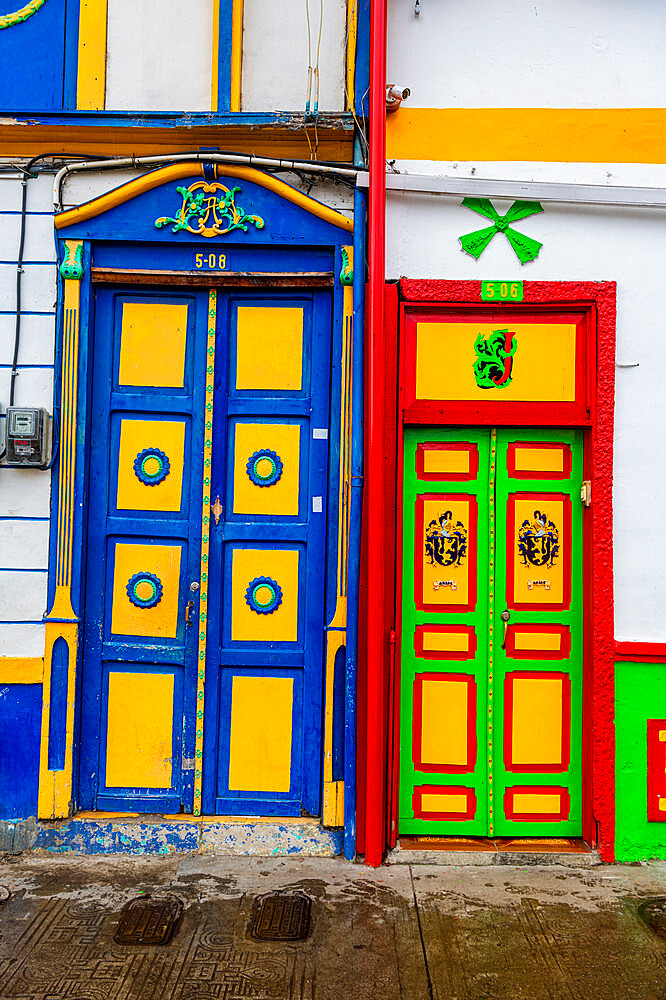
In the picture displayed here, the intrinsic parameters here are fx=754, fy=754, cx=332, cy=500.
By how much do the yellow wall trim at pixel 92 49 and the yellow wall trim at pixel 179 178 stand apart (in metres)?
0.54

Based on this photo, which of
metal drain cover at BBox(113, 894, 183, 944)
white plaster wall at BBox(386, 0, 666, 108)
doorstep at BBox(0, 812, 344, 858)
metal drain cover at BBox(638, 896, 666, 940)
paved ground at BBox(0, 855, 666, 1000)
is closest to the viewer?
paved ground at BBox(0, 855, 666, 1000)

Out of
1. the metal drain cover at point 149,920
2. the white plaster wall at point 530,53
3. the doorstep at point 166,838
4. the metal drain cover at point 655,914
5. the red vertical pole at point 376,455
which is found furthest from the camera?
the white plaster wall at point 530,53

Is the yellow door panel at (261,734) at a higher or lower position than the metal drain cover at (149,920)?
higher

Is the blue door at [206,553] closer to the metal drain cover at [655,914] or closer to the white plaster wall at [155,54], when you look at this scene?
the white plaster wall at [155,54]

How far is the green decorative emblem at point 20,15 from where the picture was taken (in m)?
4.16

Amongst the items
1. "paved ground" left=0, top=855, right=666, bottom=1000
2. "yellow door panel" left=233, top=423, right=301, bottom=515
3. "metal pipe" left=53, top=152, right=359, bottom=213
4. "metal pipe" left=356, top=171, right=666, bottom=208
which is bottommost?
"paved ground" left=0, top=855, right=666, bottom=1000

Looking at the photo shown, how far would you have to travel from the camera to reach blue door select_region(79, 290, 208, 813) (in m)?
4.13

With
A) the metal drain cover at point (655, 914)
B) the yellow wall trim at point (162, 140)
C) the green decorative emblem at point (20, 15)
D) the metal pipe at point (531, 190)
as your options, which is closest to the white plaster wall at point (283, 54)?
the yellow wall trim at point (162, 140)

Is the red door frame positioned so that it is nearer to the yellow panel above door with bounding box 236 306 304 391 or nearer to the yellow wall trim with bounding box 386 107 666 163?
the yellow panel above door with bounding box 236 306 304 391

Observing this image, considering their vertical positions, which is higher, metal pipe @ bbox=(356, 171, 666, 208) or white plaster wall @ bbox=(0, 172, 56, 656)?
metal pipe @ bbox=(356, 171, 666, 208)

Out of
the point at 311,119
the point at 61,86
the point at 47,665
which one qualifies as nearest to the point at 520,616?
the point at 47,665

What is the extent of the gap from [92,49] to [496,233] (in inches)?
96.4

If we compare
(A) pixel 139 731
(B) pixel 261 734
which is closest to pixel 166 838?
(A) pixel 139 731

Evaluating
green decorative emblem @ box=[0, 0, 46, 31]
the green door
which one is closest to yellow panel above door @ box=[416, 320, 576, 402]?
the green door
